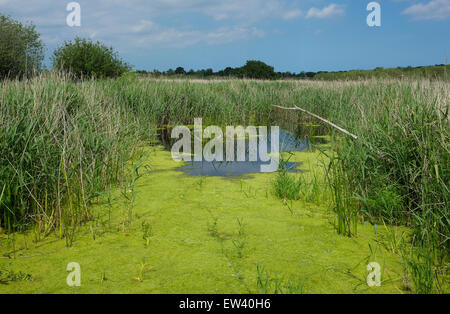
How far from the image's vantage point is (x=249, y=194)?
12.6 feet

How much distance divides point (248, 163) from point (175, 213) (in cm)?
229

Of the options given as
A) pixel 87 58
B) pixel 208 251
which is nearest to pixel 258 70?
pixel 87 58

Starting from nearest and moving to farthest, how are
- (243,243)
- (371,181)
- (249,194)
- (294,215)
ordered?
(243,243) → (371,181) → (294,215) → (249,194)

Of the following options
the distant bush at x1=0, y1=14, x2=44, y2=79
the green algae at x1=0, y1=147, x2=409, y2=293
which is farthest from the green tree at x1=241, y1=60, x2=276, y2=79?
the green algae at x1=0, y1=147, x2=409, y2=293

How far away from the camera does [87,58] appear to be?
516 inches

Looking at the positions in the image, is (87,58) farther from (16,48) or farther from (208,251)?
(208,251)

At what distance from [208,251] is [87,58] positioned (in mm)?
12421

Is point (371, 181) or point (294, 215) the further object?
point (294, 215)

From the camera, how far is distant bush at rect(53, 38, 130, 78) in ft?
42.2

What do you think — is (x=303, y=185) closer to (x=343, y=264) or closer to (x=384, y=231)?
(x=384, y=231)

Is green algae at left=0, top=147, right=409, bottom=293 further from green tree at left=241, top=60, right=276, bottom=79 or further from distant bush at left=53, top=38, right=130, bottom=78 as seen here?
green tree at left=241, top=60, right=276, bottom=79

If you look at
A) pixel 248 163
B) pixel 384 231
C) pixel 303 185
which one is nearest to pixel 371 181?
pixel 384 231
